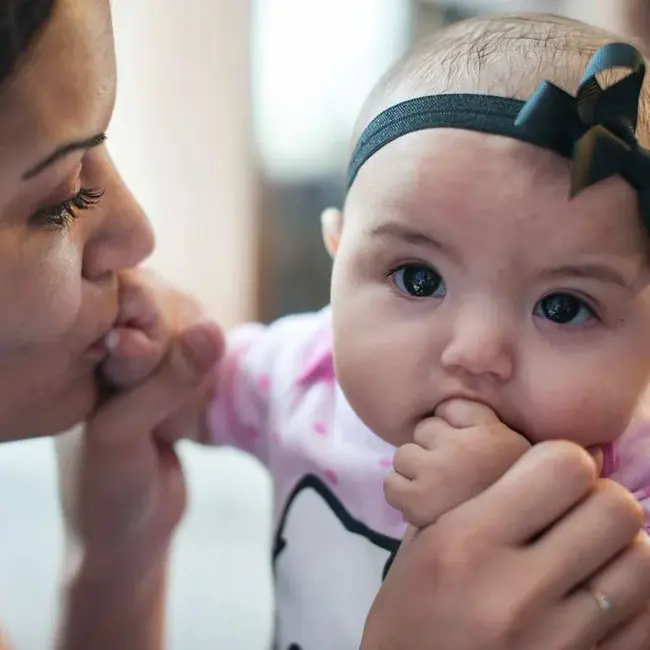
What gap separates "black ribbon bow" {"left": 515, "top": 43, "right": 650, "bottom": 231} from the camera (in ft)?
1.92

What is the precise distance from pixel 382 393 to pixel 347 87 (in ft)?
4.09

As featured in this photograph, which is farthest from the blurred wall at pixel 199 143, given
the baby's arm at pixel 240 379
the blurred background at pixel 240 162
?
the baby's arm at pixel 240 379

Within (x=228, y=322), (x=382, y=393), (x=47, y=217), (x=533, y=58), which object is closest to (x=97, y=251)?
(x=47, y=217)

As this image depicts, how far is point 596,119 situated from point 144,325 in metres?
0.39

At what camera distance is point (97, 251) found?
2.21 ft

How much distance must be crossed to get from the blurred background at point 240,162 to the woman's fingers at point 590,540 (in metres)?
0.46

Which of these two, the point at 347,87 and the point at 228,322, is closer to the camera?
the point at 228,322

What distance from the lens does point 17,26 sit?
0.48m

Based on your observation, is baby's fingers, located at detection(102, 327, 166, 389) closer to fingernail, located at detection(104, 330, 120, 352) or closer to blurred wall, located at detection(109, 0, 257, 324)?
fingernail, located at detection(104, 330, 120, 352)

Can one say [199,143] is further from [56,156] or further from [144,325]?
[56,156]

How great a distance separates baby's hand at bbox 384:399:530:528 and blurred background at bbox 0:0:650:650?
16.2 inches

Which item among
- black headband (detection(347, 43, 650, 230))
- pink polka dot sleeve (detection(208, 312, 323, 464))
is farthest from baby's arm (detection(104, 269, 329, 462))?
black headband (detection(347, 43, 650, 230))

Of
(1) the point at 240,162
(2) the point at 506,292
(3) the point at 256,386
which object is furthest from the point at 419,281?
(1) the point at 240,162

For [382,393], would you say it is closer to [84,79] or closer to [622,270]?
[622,270]
